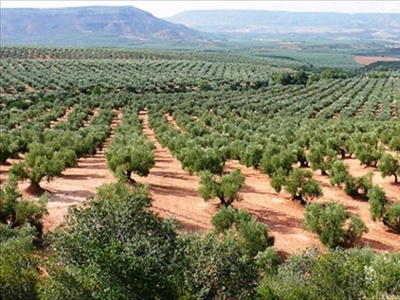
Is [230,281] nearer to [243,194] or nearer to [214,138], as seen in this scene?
[243,194]

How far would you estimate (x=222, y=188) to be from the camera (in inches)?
1201

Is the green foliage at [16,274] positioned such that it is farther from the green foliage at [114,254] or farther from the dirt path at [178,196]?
the dirt path at [178,196]

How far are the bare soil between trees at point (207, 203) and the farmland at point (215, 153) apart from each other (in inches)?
3.1

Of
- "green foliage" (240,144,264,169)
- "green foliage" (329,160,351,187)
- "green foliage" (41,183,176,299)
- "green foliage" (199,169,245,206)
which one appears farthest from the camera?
"green foliage" (240,144,264,169)

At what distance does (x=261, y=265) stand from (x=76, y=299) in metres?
9.48

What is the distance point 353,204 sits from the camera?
110 feet

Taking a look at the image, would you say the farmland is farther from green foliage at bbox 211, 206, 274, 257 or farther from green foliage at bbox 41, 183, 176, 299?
green foliage at bbox 41, 183, 176, 299

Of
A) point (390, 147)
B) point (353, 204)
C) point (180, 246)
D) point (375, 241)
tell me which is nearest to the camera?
point (180, 246)

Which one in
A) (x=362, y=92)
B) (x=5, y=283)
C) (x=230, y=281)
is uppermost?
(x=5, y=283)

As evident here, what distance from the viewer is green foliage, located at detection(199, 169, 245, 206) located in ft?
99.6

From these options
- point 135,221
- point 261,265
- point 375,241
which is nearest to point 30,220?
point 135,221

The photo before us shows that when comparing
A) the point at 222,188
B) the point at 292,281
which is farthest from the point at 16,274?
the point at 222,188

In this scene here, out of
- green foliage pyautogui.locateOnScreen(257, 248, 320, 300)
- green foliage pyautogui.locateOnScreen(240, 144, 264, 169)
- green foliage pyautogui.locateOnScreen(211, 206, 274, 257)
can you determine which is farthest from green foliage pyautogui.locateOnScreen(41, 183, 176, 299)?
green foliage pyautogui.locateOnScreen(240, 144, 264, 169)

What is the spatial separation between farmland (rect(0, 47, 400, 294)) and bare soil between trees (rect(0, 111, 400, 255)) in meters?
0.08
